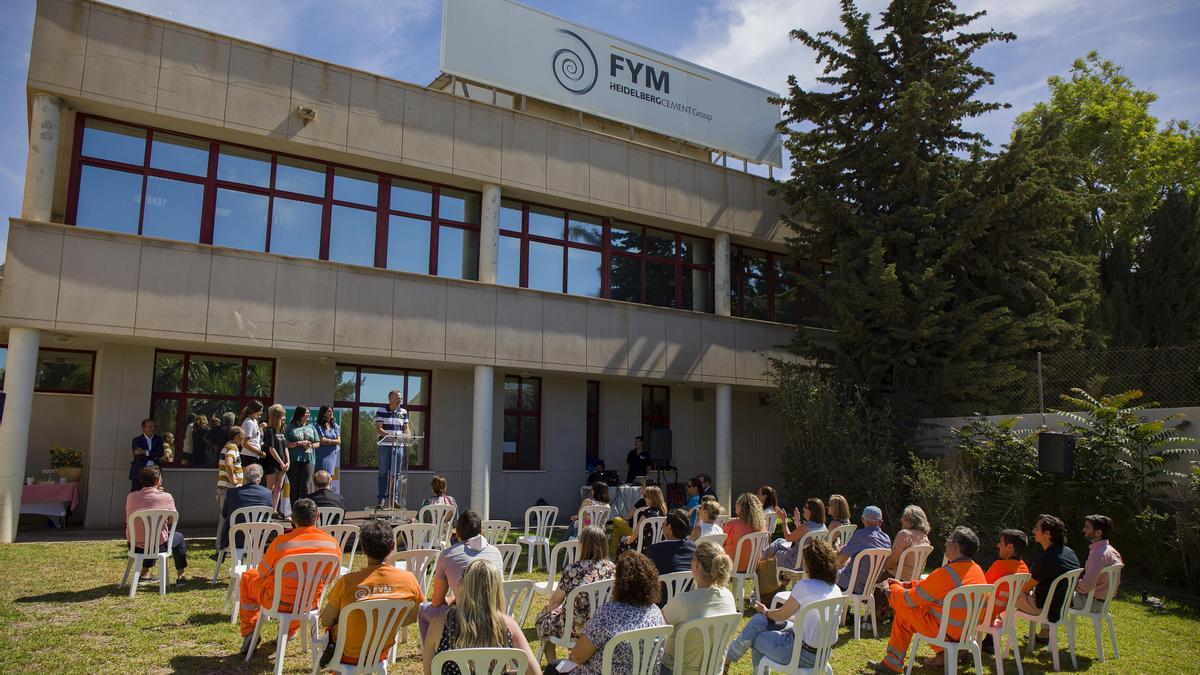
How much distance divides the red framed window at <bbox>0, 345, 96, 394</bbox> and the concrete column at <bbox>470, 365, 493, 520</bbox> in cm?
701

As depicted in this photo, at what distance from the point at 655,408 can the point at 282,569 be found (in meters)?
14.0

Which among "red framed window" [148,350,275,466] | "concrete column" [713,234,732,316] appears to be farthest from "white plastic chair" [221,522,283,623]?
"concrete column" [713,234,732,316]

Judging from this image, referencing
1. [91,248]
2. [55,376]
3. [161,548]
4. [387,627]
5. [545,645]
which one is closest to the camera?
[387,627]

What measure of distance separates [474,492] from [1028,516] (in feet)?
29.8

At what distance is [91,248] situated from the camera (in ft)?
37.7

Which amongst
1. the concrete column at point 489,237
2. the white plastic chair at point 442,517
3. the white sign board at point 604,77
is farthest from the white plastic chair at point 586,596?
the white sign board at point 604,77

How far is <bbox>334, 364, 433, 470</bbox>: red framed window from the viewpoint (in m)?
14.7

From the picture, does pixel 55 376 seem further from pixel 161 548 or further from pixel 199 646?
pixel 199 646

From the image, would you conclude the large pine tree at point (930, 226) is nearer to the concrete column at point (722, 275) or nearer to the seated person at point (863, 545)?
the concrete column at point (722, 275)

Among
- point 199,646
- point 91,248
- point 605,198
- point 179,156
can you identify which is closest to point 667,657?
point 199,646

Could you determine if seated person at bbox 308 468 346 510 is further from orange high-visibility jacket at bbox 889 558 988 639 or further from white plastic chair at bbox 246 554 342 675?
orange high-visibility jacket at bbox 889 558 988 639

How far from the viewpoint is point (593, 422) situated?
58.6 ft

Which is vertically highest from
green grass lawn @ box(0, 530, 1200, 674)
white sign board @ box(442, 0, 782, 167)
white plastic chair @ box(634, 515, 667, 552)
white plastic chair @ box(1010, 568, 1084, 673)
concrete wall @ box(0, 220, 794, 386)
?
white sign board @ box(442, 0, 782, 167)

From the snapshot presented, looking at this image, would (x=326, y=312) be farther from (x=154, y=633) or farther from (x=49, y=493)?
(x=154, y=633)
